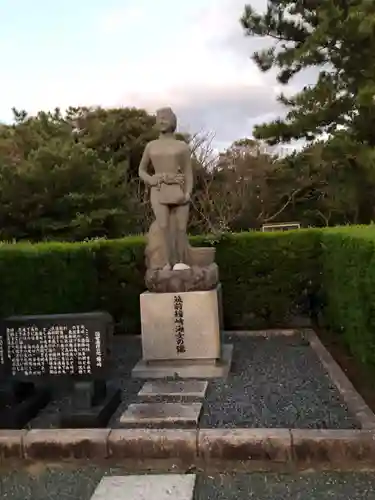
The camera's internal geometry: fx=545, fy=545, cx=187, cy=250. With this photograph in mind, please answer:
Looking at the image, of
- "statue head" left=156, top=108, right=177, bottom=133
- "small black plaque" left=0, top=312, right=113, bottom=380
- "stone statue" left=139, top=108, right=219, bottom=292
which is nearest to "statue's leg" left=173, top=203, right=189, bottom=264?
"stone statue" left=139, top=108, right=219, bottom=292

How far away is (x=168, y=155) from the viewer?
21.3ft

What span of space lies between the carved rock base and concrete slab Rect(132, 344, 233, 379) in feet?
2.66

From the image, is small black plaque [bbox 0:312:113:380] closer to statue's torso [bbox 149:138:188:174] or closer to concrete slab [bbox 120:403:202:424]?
concrete slab [bbox 120:403:202:424]

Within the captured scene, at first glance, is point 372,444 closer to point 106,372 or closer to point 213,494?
point 213,494

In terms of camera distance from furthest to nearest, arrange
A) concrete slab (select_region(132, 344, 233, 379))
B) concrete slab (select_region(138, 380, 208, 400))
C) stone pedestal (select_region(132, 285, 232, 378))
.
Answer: stone pedestal (select_region(132, 285, 232, 378)) → concrete slab (select_region(132, 344, 233, 379)) → concrete slab (select_region(138, 380, 208, 400))

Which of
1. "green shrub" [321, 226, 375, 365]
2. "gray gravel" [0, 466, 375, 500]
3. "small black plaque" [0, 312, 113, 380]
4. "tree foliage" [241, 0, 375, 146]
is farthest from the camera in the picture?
"tree foliage" [241, 0, 375, 146]

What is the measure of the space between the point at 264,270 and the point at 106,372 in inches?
186

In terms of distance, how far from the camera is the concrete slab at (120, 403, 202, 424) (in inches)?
172

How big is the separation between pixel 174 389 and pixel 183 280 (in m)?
1.29

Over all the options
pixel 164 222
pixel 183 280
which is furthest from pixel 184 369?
pixel 164 222

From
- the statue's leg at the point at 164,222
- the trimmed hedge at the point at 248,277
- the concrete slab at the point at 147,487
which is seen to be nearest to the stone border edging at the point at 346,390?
the trimmed hedge at the point at 248,277

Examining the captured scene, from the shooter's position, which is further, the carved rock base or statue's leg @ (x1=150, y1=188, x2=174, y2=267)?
statue's leg @ (x1=150, y1=188, x2=174, y2=267)

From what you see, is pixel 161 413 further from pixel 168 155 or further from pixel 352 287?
pixel 168 155

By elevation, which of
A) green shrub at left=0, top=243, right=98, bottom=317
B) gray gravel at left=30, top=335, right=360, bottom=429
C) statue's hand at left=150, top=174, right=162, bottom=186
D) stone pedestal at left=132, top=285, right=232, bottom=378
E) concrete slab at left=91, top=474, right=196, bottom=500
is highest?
statue's hand at left=150, top=174, right=162, bottom=186
